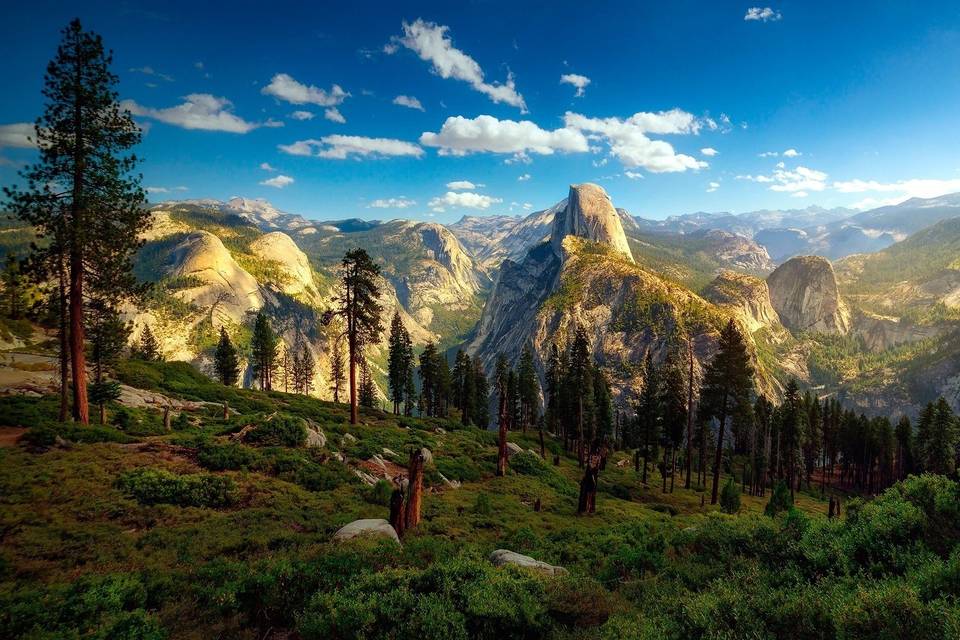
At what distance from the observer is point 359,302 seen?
3606cm

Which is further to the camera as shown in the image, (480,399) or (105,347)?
(480,399)

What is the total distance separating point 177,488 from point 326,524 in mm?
6253

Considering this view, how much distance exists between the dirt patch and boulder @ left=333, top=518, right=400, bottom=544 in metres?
16.0

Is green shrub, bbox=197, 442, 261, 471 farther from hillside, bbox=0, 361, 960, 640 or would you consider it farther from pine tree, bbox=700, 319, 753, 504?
pine tree, bbox=700, 319, 753, 504

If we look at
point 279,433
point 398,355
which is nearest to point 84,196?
point 279,433

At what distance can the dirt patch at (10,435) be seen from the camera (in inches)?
711

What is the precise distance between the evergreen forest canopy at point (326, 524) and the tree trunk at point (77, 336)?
10 cm

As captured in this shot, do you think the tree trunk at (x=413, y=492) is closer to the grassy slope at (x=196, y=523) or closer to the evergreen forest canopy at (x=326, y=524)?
the evergreen forest canopy at (x=326, y=524)

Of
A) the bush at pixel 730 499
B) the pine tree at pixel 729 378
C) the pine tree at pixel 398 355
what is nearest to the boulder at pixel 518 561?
the pine tree at pixel 729 378

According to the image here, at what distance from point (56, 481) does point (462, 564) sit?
1569 cm

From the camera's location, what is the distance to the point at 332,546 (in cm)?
1207

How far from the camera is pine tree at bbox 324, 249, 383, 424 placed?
3491cm

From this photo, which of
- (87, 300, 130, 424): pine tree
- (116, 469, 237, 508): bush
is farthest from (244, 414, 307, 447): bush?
(87, 300, 130, 424): pine tree

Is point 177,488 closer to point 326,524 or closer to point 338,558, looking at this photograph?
point 326,524
